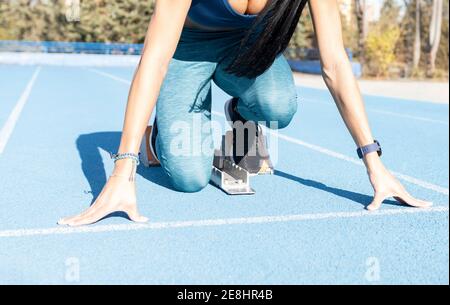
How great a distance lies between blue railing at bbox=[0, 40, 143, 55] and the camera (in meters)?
36.0

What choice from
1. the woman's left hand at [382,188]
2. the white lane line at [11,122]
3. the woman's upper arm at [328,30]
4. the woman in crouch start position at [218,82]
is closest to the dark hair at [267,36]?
the woman in crouch start position at [218,82]

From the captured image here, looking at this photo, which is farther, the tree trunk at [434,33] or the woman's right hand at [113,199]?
the tree trunk at [434,33]

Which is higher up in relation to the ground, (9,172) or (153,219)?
(9,172)

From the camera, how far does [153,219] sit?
316 centimetres

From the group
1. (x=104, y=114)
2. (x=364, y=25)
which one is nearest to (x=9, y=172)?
(x=104, y=114)

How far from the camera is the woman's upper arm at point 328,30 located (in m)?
3.34

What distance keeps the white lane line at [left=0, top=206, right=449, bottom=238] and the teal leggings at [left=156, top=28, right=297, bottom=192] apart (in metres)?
0.74

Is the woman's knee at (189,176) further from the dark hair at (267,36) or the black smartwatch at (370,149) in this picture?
the black smartwatch at (370,149)

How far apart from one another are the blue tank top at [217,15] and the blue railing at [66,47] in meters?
34.5

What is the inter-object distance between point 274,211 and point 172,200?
0.64 metres

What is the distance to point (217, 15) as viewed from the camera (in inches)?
143

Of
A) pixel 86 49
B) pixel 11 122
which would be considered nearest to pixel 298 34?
pixel 86 49

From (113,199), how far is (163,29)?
2.91 ft

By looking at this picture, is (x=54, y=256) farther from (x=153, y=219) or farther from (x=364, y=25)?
(x=364, y=25)
